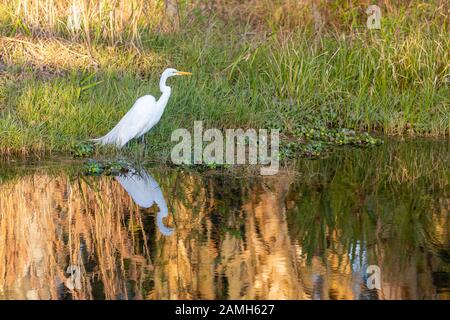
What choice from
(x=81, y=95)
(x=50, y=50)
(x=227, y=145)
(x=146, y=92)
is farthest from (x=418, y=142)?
(x=50, y=50)

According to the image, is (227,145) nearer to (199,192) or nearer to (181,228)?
(199,192)

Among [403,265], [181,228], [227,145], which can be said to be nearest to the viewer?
[403,265]

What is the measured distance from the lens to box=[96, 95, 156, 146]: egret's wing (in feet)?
26.2

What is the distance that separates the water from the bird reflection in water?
0.05ft

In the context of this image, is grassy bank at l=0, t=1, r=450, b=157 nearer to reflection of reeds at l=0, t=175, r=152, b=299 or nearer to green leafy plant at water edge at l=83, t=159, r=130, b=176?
green leafy plant at water edge at l=83, t=159, r=130, b=176

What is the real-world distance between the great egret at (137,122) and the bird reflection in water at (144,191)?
0.45 meters

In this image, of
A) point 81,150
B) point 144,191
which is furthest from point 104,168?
point 144,191

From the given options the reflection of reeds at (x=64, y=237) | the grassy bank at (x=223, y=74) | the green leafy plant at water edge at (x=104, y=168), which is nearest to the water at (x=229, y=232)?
the reflection of reeds at (x=64, y=237)

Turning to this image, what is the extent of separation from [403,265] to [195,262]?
1.25 metres

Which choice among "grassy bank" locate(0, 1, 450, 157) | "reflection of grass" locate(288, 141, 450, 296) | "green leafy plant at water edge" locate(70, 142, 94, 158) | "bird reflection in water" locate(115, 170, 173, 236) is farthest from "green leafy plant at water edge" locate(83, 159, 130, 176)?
"reflection of grass" locate(288, 141, 450, 296)

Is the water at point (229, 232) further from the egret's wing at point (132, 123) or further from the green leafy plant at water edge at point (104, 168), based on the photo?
the egret's wing at point (132, 123)

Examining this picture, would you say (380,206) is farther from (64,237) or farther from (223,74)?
(223,74)

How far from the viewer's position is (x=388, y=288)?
196 inches

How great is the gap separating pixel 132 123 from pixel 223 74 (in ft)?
7.01
